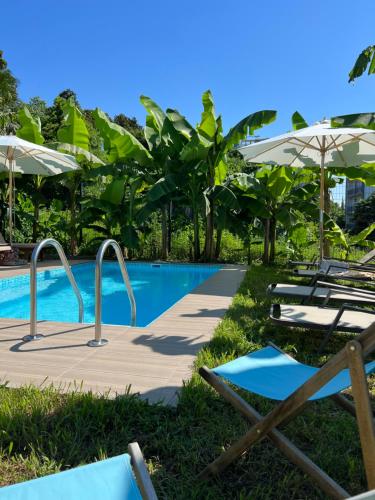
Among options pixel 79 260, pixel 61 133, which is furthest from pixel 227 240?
pixel 61 133

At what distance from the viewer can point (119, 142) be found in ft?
35.9

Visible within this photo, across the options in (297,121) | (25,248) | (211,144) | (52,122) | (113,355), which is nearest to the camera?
(113,355)

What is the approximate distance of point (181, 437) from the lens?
229 cm

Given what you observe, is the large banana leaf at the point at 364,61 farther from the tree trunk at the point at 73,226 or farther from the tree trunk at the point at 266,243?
the tree trunk at the point at 73,226

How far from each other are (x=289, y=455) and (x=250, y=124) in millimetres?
8896

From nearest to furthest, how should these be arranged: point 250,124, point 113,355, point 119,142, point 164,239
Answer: point 113,355 → point 250,124 → point 119,142 → point 164,239

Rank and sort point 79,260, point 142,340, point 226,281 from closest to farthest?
point 142,340 < point 226,281 < point 79,260

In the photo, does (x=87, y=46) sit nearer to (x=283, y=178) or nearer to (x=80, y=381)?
(x=283, y=178)

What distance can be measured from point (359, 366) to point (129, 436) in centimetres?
147

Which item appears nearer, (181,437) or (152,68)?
(181,437)

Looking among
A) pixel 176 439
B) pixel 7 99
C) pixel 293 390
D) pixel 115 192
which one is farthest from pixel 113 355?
pixel 7 99

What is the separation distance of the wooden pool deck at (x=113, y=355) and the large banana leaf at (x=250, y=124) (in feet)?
19.5

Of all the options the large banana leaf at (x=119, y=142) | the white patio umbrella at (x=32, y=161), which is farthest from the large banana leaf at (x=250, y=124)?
the white patio umbrella at (x=32, y=161)

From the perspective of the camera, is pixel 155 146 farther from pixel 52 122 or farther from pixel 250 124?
pixel 52 122
